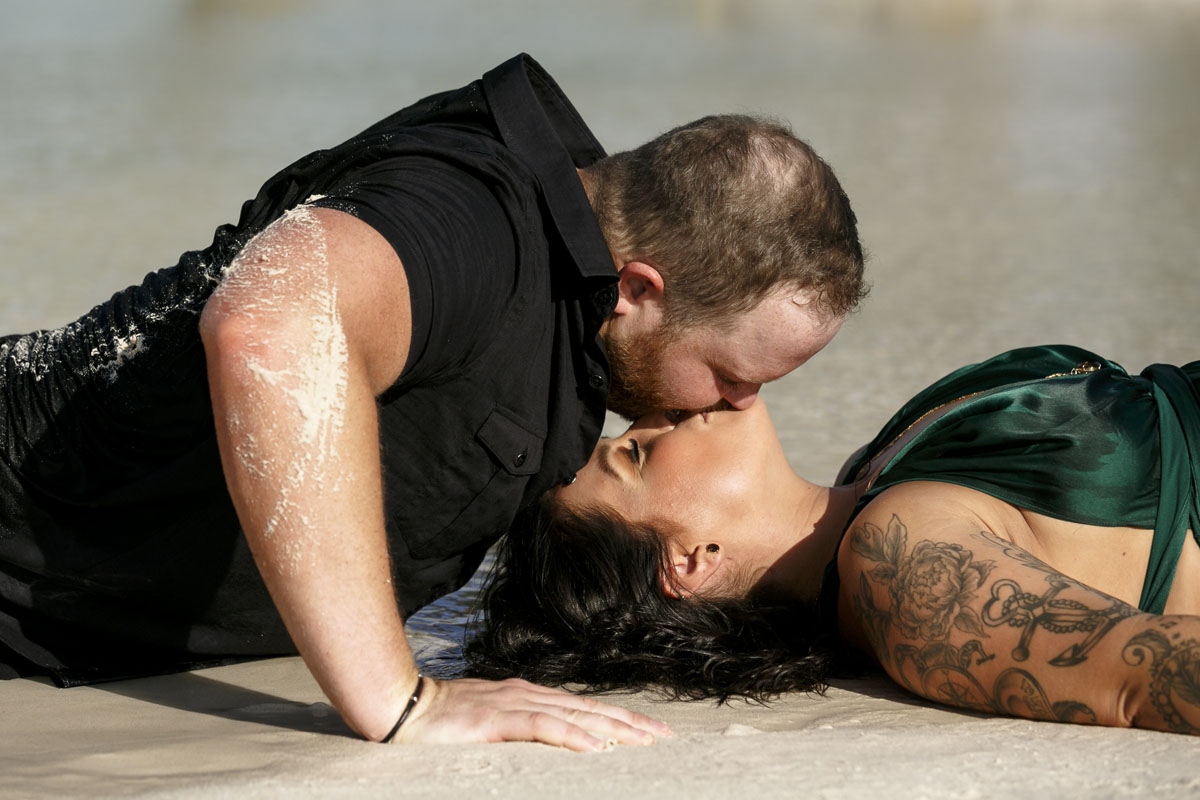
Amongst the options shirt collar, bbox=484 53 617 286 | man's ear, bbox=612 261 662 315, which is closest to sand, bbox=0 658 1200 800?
man's ear, bbox=612 261 662 315

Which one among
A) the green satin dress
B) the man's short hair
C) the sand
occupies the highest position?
the man's short hair

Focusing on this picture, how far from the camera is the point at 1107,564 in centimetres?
292

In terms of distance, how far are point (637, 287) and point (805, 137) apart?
9.10 meters

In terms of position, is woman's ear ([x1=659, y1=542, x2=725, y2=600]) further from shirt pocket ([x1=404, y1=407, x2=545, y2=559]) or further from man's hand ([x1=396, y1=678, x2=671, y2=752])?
man's hand ([x1=396, y1=678, x2=671, y2=752])

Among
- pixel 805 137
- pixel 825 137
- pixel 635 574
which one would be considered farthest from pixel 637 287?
pixel 825 137

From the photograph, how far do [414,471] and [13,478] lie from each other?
2.78 ft

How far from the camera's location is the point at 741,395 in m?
3.10

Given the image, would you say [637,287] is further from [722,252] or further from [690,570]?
[690,570]

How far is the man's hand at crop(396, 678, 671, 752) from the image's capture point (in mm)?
2336

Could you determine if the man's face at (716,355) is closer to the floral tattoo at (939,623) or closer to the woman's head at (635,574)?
the woman's head at (635,574)

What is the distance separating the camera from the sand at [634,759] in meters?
2.15

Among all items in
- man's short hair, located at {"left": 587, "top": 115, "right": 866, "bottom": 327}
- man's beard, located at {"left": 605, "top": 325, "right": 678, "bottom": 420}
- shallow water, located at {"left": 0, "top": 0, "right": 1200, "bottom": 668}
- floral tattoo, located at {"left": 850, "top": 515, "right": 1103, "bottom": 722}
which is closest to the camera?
floral tattoo, located at {"left": 850, "top": 515, "right": 1103, "bottom": 722}

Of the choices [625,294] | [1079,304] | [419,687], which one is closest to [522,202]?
[625,294]

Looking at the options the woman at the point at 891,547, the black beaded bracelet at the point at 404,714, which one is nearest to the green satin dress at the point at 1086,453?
the woman at the point at 891,547
